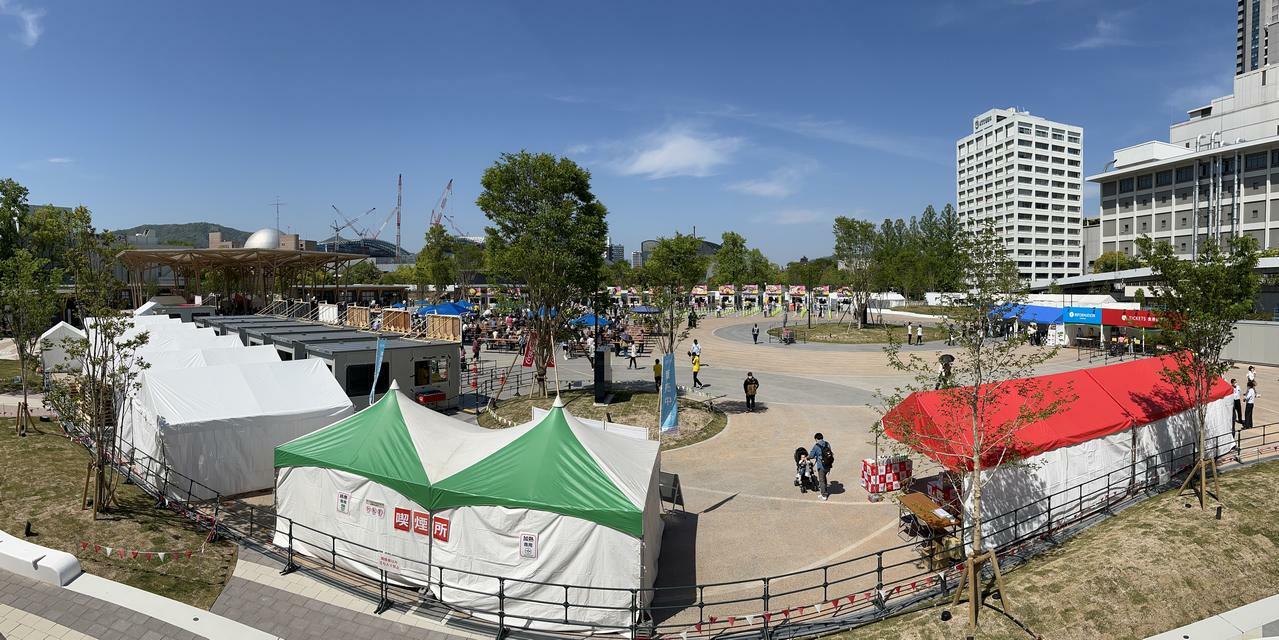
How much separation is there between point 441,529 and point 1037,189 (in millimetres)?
137856

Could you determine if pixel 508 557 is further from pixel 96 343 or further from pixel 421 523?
pixel 96 343

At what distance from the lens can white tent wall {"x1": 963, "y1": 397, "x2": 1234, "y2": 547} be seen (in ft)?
39.6

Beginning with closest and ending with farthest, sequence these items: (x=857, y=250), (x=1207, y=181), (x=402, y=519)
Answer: (x=402, y=519)
(x=857, y=250)
(x=1207, y=181)

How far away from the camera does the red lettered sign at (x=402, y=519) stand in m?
11.0

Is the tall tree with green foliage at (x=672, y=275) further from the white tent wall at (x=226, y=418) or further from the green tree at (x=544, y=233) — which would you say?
the white tent wall at (x=226, y=418)

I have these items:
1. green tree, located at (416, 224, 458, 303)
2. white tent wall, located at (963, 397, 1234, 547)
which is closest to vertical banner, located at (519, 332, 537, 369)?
white tent wall, located at (963, 397, 1234, 547)

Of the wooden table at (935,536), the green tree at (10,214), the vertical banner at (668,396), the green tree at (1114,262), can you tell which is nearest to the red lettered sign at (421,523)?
the wooden table at (935,536)

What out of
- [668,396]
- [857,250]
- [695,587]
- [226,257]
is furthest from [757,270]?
[695,587]

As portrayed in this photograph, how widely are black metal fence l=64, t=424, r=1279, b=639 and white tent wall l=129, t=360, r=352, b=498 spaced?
0.87m

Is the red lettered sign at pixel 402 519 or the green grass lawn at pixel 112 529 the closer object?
the green grass lawn at pixel 112 529

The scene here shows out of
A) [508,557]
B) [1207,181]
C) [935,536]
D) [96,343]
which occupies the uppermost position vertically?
[1207,181]

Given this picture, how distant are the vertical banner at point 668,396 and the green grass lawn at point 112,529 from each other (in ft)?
38.5

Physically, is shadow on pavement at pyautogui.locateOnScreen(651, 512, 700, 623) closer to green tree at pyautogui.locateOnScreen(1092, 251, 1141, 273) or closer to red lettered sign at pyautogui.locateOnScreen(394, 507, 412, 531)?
red lettered sign at pyautogui.locateOnScreen(394, 507, 412, 531)

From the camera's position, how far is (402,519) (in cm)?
1102
